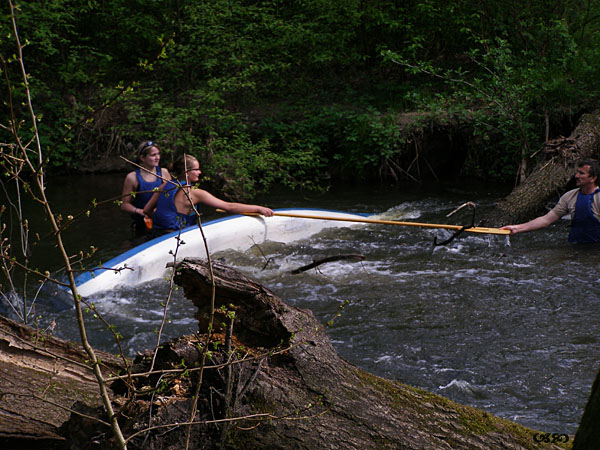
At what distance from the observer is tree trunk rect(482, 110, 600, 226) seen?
24.6 ft

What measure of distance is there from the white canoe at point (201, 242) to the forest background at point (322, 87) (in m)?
2.60

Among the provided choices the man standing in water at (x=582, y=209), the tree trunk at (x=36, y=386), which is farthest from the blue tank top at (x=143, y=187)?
the tree trunk at (x=36, y=386)

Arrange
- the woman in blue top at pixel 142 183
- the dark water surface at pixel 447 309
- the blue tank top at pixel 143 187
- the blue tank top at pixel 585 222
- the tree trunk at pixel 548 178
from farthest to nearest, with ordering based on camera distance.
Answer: the tree trunk at pixel 548 178 < the blue tank top at pixel 143 187 < the blue tank top at pixel 585 222 < the woman in blue top at pixel 142 183 < the dark water surface at pixel 447 309

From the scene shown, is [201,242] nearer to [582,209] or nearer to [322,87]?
[582,209]

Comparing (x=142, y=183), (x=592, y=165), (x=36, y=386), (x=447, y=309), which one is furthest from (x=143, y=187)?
(x=592, y=165)

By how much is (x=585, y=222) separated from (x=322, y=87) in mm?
8571

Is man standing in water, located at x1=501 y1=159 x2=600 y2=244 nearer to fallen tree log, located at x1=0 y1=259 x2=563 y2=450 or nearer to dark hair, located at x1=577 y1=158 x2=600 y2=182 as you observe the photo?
dark hair, located at x1=577 y1=158 x2=600 y2=182

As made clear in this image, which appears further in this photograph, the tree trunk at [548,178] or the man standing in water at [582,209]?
the tree trunk at [548,178]

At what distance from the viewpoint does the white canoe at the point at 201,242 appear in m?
5.47

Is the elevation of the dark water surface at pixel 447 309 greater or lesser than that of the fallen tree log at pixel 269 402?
lesser

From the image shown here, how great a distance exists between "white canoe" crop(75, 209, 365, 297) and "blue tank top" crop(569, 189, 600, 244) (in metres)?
2.33

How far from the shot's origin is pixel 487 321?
4.69 meters

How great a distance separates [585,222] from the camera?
6.54 m

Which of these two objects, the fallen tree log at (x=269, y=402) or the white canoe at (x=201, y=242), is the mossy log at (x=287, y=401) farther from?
the white canoe at (x=201, y=242)
